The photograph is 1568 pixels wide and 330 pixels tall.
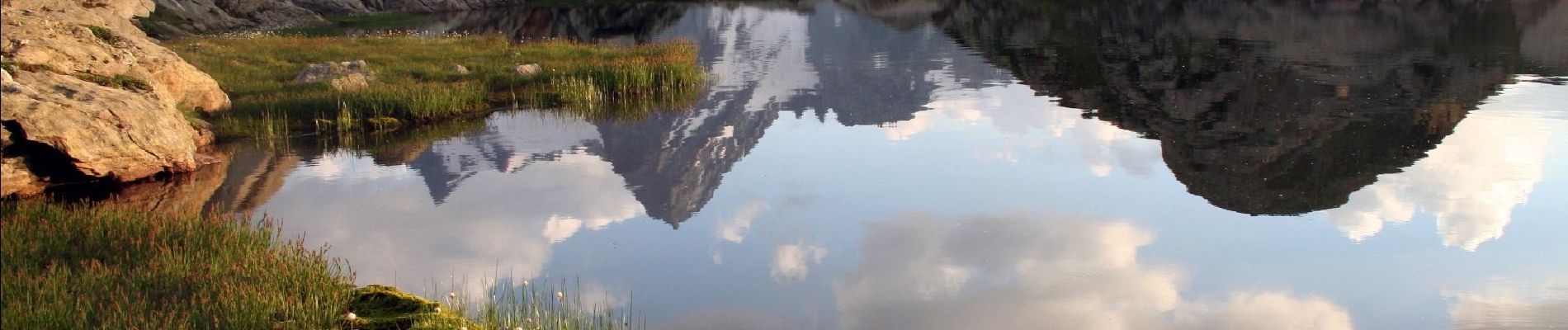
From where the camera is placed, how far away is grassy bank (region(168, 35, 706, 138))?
108ft

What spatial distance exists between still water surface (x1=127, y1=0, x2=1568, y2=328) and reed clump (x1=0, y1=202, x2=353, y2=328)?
278 cm

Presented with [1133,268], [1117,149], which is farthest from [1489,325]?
[1117,149]

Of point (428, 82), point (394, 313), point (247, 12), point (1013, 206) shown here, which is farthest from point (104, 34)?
point (247, 12)

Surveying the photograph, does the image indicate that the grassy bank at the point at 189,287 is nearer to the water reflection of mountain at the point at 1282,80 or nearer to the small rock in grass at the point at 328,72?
the water reflection of mountain at the point at 1282,80

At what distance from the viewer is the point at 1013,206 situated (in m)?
22.1

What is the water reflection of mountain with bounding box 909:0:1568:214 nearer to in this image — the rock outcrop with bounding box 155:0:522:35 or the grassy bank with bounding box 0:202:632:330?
the grassy bank with bounding box 0:202:632:330

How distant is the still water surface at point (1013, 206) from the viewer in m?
15.9

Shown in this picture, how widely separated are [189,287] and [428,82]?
2940 centimetres

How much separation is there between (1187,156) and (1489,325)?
15367 millimetres

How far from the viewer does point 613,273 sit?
17.5 meters

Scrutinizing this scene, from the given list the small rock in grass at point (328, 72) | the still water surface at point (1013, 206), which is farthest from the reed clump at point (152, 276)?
the small rock in grass at point (328, 72)

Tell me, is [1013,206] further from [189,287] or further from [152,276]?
[152,276]

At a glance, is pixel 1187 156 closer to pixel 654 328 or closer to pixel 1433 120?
pixel 1433 120

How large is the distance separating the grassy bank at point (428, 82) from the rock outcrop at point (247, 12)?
2981cm
